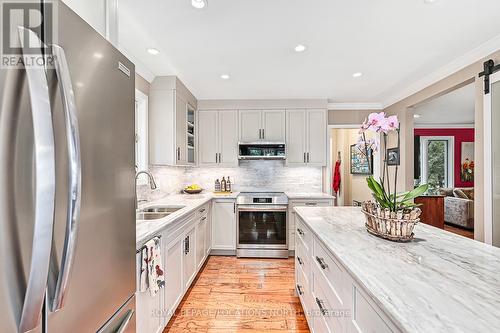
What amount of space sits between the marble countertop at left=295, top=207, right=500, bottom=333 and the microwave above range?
2.61 meters

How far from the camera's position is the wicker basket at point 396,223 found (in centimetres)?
132

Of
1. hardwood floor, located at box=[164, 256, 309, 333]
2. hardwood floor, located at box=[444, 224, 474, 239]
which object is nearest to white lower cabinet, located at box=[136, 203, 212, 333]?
hardwood floor, located at box=[164, 256, 309, 333]

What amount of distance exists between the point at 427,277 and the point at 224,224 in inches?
121

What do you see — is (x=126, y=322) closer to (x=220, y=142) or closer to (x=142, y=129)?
(x=142, y=129)

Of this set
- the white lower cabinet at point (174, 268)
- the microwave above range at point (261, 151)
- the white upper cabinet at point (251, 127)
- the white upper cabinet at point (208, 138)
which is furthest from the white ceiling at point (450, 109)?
the white lower cabinet at point (174, 268)

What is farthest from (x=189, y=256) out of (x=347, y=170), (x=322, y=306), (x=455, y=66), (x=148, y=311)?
(x=347, y=170)

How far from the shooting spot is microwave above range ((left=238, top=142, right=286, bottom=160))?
4113mm

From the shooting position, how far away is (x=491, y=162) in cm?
250

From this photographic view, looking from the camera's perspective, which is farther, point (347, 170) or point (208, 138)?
point (347, 170)

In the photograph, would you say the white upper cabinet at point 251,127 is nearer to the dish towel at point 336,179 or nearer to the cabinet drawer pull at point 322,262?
the cabinet drawer pull at point 322,262

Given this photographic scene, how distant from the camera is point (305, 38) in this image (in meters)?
2.28

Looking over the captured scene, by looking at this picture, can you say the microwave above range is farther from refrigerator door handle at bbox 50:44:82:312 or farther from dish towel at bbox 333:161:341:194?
refrigerator door handle at bbox 50:44:82:312

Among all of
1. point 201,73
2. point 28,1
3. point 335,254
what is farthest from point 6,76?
point 201,73

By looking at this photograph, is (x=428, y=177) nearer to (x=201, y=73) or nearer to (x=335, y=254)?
(x=201, y=73)
